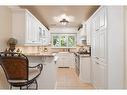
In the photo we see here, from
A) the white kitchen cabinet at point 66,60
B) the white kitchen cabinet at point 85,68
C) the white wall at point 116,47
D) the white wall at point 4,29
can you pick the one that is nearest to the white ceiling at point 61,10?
the white wall at point 4,29

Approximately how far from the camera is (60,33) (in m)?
11.4

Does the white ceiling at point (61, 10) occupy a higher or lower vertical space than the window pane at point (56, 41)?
higher

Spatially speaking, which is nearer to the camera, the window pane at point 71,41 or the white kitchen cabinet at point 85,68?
the white kitchen cabinet at point 85,68

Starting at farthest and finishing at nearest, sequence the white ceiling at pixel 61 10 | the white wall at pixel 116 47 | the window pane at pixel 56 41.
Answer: the window pane at pixel 56 41 < the white ceiling at pixel 61 10 < the white wall at pixel 116 47

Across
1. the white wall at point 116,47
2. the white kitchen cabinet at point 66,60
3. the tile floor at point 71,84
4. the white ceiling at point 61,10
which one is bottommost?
the tile floor at point 71,84

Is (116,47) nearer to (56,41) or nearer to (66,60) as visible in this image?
(66,60)

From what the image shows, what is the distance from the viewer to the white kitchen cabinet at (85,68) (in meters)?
6.32

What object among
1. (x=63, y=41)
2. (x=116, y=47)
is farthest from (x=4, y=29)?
(x=63, y=41)

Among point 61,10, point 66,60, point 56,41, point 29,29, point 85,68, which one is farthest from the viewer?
point 56,41

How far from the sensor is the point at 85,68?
6.36 metres

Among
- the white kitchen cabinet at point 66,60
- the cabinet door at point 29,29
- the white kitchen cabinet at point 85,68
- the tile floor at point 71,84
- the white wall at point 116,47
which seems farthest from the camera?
the white kitchen cabinet at point 66,60

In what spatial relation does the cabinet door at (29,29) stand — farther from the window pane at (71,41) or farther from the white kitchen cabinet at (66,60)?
the window pane at (71,41)
